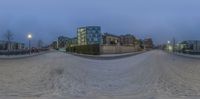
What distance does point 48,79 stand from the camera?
1645cm

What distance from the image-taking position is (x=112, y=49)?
119438 millimetres

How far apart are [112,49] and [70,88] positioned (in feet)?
346

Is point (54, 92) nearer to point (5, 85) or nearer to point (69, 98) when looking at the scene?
point (69, 98)

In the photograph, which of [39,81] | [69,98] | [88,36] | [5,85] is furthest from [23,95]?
[88,36]

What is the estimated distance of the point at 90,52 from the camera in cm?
8200

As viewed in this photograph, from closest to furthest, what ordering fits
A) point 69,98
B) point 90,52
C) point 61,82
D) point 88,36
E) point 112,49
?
point 69,98, point 61,82, point 90,52, point 112,49, point 88,36

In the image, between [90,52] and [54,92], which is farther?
[90,52]

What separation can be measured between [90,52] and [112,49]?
37.9 meters

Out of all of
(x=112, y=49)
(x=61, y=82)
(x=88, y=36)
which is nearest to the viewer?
(x=61, y=82)

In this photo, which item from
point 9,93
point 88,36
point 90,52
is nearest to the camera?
point 9,93

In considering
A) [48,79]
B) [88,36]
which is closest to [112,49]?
[88,36]

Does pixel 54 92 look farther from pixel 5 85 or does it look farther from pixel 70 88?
pixel 5 85

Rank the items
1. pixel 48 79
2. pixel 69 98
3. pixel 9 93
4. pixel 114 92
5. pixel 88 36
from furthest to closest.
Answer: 1. pixel 88 36
2. pixel 48 79
3. pixel 114 92
4. pixel 9 93
5. pixel 69 98

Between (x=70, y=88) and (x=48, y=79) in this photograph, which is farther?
(x=48, y=79)
